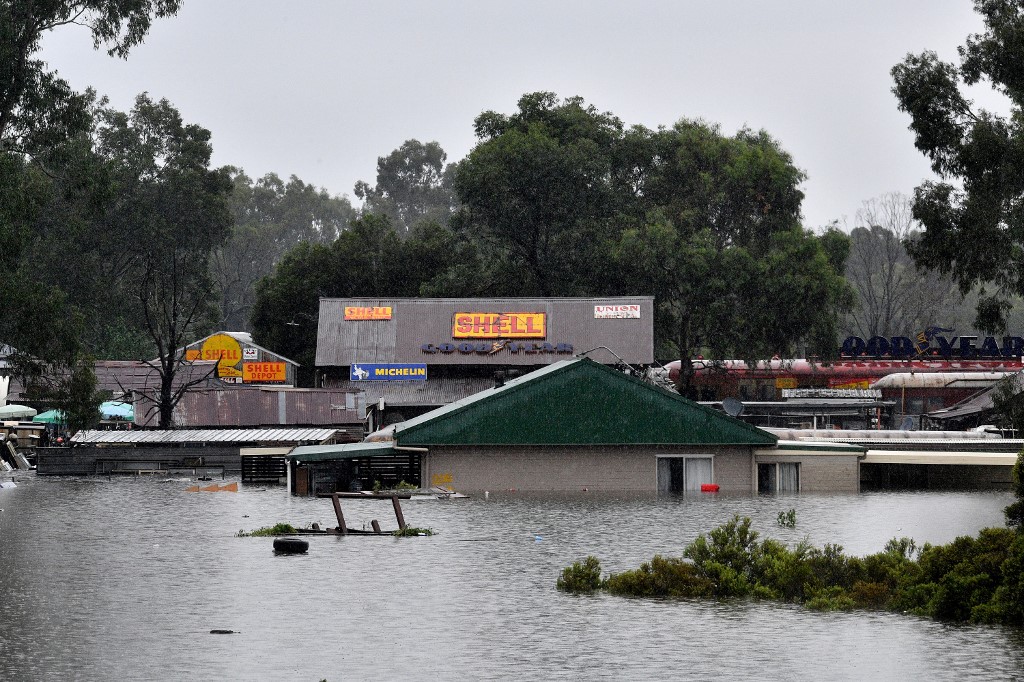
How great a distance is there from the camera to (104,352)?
128 meters

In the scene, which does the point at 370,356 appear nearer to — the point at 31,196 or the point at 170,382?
the point at 170,382

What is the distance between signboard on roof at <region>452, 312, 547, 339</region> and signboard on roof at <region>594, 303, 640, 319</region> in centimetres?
374

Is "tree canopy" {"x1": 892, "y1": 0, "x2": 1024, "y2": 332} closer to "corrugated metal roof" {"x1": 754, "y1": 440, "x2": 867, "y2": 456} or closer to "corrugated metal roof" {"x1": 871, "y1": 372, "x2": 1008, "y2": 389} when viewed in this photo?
"corrugated metal roof" {"x1": 754, "y1": 440, "x2": 867, "y2": 456}

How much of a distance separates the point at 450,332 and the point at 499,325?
3402 millimetres

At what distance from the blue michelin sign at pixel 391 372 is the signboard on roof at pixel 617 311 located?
12681mm

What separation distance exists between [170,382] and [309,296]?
111ft

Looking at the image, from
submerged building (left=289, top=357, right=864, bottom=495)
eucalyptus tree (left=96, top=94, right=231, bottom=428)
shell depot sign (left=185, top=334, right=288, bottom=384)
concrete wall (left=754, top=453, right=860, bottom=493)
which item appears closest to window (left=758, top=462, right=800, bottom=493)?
concrete wall (left=754, top=453, right=860, bottom=493)

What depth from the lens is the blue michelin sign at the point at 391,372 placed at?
9762 centimetres

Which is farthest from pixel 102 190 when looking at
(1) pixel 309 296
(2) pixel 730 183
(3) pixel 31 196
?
(2) pixel 730 183

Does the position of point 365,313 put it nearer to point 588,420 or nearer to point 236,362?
point 236,362

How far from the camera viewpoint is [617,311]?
10062 cm

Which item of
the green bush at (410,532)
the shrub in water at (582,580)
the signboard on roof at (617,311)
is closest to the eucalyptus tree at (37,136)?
the green bush at (410,532)

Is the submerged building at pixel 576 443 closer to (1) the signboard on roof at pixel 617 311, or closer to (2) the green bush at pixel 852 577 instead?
(2) the green bush at pixel 852 577

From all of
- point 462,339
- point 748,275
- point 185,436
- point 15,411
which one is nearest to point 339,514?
point 185,436
